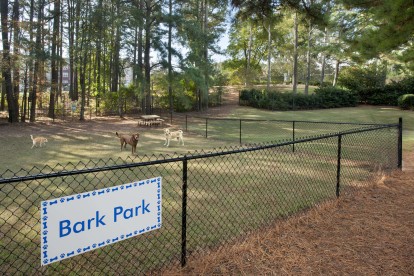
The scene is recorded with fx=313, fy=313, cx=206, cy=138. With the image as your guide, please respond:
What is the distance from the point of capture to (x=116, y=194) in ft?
8.10

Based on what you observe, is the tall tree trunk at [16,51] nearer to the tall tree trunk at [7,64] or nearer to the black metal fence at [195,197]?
the tall tree trunk at [7,64]

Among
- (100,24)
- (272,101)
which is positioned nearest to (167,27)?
(100,24)

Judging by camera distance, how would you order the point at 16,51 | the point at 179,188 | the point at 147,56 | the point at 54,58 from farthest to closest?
the point at 147,56 → the point at 54,58 → the point at 16,51 → the point at 179,188

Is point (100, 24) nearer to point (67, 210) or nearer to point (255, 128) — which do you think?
point (255, 128)

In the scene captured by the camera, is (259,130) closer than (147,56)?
Yes

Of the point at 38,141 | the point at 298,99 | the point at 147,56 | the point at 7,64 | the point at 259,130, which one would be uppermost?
the point at 147,56

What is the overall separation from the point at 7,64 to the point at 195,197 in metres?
15.6

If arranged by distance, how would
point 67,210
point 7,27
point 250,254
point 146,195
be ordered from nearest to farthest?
point 67,210 → point 146,195 → point 250,254 → point 7,27

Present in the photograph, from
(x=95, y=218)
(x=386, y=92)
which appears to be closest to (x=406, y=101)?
(x=386, y=92)

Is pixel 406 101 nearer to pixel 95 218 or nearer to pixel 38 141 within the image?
pixel 38 141

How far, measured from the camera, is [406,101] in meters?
28.3

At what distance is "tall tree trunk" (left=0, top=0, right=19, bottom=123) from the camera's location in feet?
54.2

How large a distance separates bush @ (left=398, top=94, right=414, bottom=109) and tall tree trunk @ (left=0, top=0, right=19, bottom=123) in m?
30.5

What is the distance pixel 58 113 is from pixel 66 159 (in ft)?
47.9
